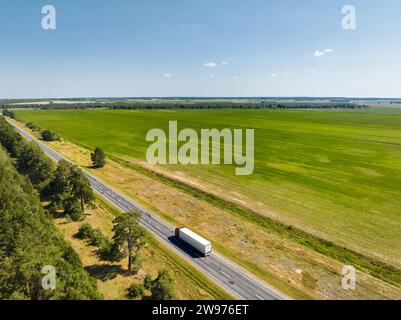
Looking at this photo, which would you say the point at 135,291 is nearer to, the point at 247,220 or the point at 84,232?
the point at 84,232

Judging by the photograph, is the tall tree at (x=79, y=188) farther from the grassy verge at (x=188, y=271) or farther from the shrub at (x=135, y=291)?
the shrub at (x=135, y=291)

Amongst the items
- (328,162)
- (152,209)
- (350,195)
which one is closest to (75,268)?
(152,209)

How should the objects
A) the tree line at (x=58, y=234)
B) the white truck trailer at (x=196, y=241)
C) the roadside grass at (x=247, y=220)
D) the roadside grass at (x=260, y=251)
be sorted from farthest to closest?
the white truck trailer at (x=196, y=241), the roadside grass at (x=247, y=220), the roadside grass at (x=260, y=251), the tree line at (x=58, y=234)

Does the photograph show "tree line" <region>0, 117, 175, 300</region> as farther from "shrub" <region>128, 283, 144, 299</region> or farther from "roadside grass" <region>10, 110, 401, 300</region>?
"roadside grass" <region>10, 110, 401, 300</region>

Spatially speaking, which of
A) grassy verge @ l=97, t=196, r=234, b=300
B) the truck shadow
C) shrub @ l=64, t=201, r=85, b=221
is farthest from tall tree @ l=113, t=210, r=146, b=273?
shrub @ l=64, t=201, r=85, b=221

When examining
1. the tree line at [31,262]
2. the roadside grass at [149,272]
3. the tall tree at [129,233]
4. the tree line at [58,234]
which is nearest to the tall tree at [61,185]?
A: the tree line at [58,234]
